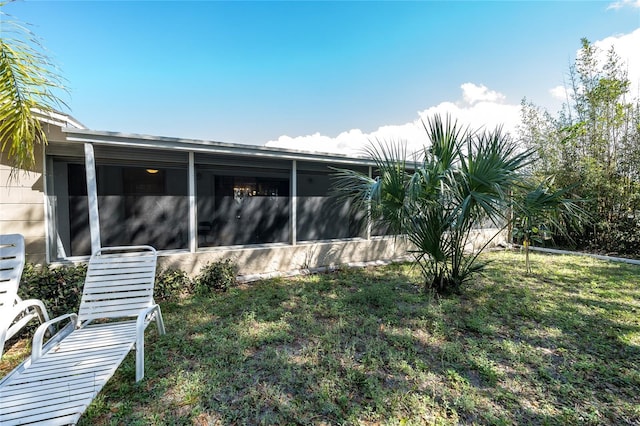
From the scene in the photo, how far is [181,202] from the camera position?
491cm

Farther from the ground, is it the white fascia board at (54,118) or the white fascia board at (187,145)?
the white fascia board at (54,118)

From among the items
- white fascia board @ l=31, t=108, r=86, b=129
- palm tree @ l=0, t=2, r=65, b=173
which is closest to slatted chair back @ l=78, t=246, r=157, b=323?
palm tree @ l=0, t=2, r=65, b=173

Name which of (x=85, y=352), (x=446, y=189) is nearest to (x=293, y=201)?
(x=446, y=189)

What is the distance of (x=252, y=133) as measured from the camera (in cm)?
1238

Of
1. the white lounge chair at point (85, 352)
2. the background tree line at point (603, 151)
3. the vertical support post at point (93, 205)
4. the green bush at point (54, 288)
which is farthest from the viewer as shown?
the background tree line at point (603, 151)

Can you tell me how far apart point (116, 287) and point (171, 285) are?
3.99 feet

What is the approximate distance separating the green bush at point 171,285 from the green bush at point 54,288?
963 mm

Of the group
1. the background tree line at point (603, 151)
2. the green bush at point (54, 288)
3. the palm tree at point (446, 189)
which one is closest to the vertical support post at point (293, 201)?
the palm tree at point (446, 189)

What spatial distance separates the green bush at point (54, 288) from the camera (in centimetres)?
330

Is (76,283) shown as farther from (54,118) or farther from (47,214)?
(54,118)

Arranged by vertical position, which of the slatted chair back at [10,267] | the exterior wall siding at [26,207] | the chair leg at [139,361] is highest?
the exterior wall siding at [26,207]

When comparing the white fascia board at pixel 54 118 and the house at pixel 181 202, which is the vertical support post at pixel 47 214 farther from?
the white fascia board at pixel 54 118

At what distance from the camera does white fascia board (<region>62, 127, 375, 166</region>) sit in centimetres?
395

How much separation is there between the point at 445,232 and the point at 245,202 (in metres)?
3.86
